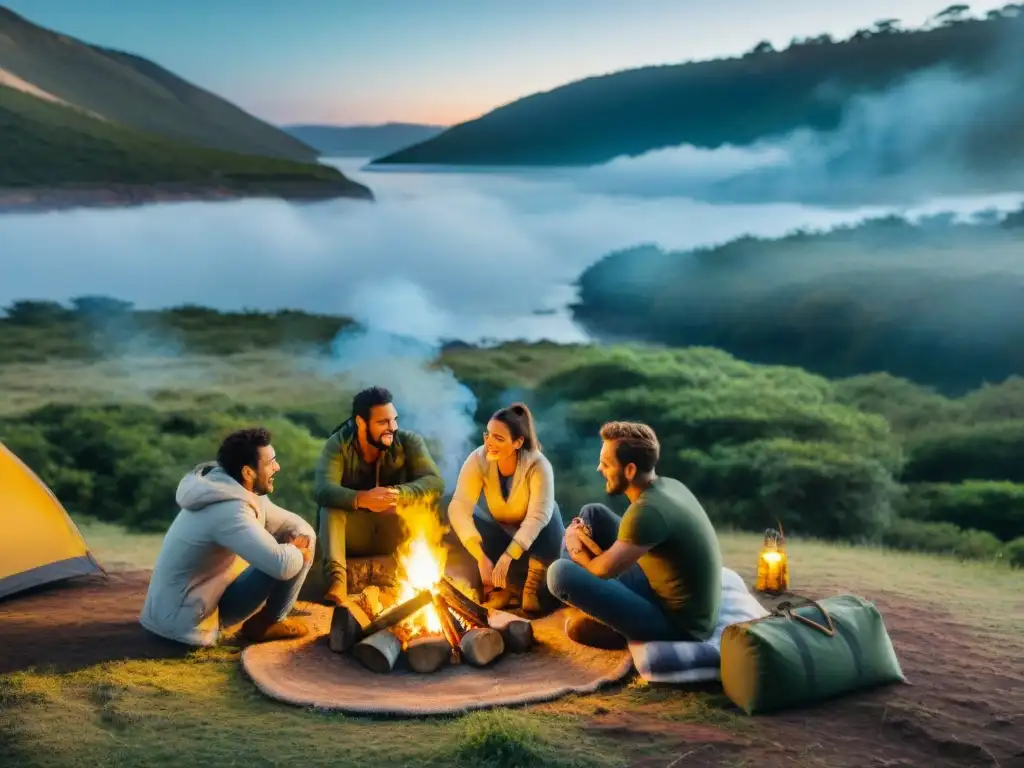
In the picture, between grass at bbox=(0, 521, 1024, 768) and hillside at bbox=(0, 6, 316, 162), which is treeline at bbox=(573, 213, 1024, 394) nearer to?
hillside at bbox=(0, 6, 316, 162)

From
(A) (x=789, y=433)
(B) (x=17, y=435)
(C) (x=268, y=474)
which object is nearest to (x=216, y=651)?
(C) (x=268, y=474)

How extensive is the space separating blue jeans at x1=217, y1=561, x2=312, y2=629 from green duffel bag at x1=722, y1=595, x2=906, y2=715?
6.79 feet

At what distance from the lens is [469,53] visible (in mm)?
11312

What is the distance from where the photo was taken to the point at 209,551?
5.22 m

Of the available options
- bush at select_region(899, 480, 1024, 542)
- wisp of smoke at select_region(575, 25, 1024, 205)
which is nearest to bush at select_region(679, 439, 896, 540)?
bush at select_region(899, 480, 1024, 542)

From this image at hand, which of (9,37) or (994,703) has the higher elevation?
(9,37)

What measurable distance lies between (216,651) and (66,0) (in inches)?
319

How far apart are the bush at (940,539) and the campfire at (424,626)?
567 cm

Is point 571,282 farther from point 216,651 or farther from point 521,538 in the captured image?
point 216,651

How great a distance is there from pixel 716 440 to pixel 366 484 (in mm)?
5472

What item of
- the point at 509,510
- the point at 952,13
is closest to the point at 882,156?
the point at 952,13

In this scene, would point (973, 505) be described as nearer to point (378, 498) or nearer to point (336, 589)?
point (378, 498)

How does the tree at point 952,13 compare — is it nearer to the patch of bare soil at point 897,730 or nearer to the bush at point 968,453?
the bush at point 968,453

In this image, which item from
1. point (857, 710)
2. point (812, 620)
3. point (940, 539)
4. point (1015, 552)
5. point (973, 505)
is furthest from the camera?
point (973, 505)
